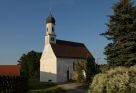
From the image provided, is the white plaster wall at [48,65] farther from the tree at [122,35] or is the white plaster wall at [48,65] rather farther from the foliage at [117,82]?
the foliage at [117,82]

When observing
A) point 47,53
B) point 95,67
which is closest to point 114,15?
point 95,67

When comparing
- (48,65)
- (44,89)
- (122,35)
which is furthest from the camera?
(48,65)

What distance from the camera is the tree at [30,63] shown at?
72400 mm

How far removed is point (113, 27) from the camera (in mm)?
25250

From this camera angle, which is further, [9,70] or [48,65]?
[48,65]

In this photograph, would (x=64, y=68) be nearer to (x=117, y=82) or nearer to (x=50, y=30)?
(x=50, y=30)

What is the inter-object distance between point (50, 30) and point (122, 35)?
32734 mm

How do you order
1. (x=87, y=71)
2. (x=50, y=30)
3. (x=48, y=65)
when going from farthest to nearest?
(x=50, y=30) → (x=48, y=65) → (x=87, y=71)

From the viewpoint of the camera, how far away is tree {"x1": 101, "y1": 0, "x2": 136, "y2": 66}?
24312 millimetres

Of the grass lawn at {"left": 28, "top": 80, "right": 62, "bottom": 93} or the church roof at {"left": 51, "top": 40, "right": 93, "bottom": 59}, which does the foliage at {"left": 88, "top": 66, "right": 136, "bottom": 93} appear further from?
the church roof at {"left": 51, "top": 40, "right": 93, "bottom": 59}

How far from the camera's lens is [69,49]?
5738 centimetres

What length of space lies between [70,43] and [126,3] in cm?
3537

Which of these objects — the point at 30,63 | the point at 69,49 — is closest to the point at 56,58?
the point at 69,49

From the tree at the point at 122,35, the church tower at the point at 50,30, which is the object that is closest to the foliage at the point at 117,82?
the tree at the point at 122,35
